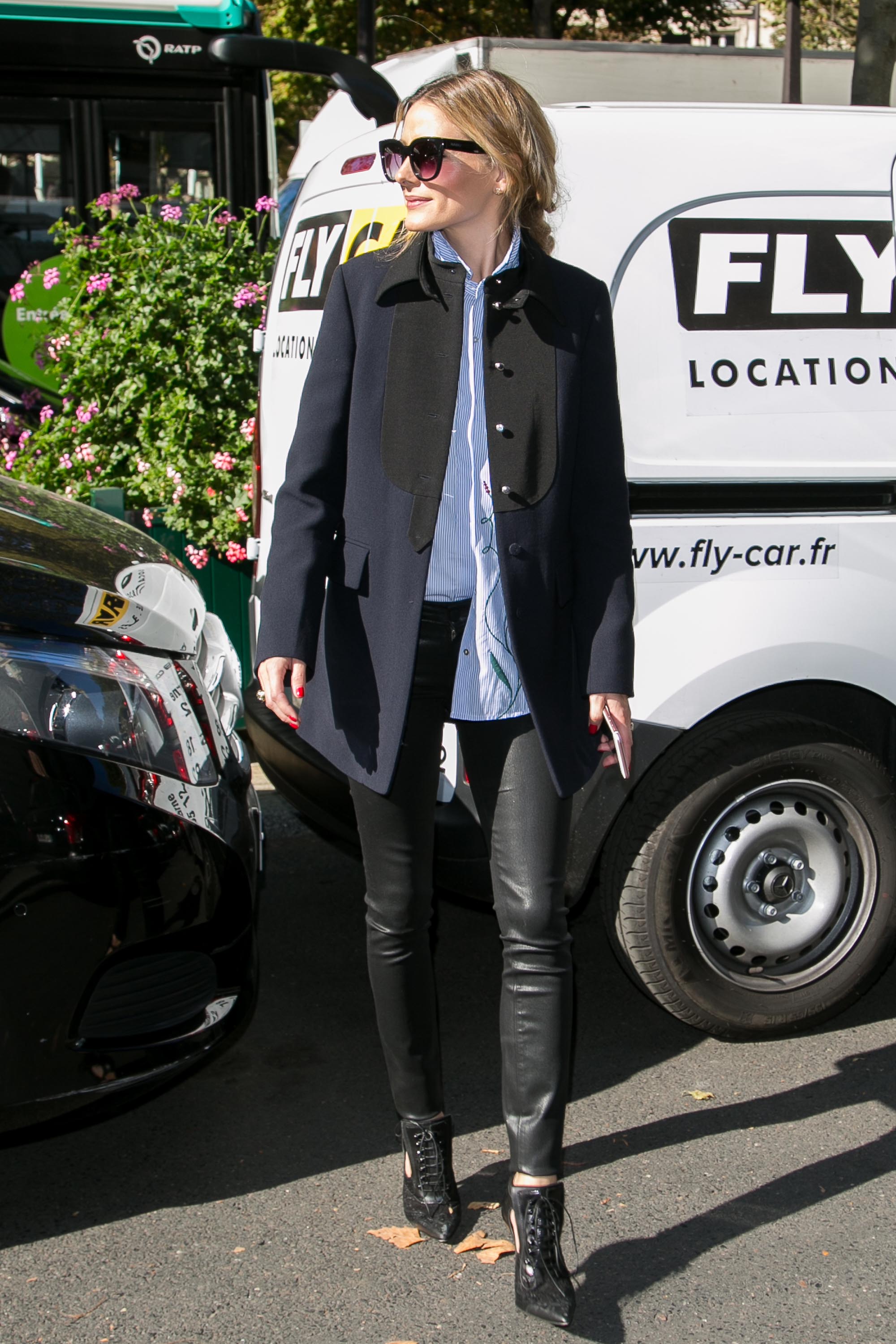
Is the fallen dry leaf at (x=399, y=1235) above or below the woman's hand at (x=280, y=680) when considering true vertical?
below

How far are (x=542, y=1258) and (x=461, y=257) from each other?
5.59ft

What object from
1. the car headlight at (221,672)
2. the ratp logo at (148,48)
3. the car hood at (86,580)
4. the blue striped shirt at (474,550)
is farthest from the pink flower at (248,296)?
the ratp logo at (148,48)

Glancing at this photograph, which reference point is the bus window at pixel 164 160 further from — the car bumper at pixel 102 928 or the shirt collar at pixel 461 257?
the car bumper at pixel 102 928

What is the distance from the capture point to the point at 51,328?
6.33 meters

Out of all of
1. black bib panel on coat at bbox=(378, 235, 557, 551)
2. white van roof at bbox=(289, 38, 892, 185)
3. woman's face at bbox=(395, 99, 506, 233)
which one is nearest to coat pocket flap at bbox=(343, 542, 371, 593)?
black bib panel on coat at bbox=(378, 235, 557, 551)

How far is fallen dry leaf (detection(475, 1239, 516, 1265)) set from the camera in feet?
8.72

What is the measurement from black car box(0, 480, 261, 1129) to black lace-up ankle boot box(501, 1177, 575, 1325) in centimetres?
66

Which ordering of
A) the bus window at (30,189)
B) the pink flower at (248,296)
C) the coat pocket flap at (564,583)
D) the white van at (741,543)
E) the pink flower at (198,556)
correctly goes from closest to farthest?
the coat pocket flap at (564,583) → the white van at (741,543) → the pink flower at (198,556) → the pink flower at (248,296) → the bus window at (30,189)

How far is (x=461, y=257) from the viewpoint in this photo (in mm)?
2537

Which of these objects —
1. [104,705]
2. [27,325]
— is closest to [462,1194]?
[104,705]

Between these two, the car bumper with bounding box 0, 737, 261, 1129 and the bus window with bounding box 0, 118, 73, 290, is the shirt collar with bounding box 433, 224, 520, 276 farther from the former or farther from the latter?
the bus window with bounding box 0, 118, 73, 290

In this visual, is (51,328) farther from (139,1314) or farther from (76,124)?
(139,1314)

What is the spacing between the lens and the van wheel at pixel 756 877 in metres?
3.27

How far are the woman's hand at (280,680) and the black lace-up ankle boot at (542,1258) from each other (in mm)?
908
